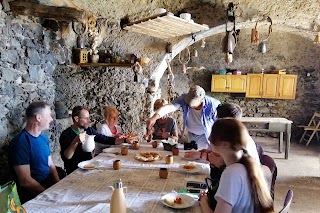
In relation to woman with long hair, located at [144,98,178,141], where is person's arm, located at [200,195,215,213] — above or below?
below

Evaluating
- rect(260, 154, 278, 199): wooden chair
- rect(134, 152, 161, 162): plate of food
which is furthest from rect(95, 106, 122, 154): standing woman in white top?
rect(260, 154, 278, 199): wooden chair

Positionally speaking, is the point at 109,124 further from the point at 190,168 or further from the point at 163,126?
the point at 190,168

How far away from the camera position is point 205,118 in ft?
9.18

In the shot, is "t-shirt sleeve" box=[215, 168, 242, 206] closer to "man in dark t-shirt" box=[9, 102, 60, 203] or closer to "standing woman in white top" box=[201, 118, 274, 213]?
"standing woman in white top" box=[201, 118, 274, 213]

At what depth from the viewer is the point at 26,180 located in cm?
190

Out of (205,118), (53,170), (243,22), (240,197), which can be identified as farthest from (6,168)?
(243,22)

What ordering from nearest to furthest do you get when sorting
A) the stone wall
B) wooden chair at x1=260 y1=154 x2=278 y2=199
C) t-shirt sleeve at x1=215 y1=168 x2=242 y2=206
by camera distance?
t-shirt sleeve at x1=215 y1=168 x2=242 y2=206
wooden chair at x1=260 y1=154 x2=278 y2=199
the stone wall

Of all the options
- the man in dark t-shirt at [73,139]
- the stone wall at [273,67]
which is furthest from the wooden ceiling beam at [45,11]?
the stone wall at [273,67]

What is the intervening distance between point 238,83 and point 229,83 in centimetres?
27

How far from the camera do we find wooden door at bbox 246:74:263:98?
7.69 meters

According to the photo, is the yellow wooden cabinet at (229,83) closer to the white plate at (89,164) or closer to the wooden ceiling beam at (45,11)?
→ the wooden ceiling beam at (45,11)

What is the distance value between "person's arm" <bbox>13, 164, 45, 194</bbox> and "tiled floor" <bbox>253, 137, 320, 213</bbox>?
2.60 meters

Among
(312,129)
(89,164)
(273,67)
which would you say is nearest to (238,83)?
(273,67)

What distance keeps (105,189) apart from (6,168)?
1.69 metres
